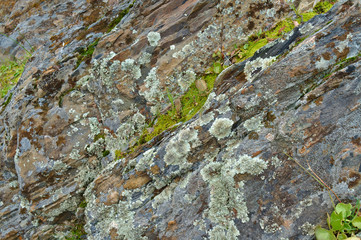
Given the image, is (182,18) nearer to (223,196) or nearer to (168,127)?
(168,127)

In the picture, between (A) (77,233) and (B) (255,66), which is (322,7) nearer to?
(B) (255,66)

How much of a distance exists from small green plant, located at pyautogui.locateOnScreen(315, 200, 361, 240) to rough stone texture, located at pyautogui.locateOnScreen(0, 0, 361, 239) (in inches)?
6.3

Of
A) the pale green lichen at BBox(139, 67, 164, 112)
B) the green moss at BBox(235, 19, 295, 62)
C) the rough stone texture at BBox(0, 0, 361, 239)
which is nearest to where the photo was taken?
the rough stone texture at BBox(0, 0, 361, 239)

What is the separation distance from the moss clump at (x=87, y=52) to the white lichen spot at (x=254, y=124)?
3.68 m

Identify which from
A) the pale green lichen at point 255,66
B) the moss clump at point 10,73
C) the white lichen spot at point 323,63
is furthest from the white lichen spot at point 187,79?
the moss clump at point 10,73

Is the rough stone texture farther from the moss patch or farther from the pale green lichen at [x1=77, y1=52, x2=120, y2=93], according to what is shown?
the moss patch

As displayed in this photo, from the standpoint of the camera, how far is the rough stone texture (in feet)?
9.98

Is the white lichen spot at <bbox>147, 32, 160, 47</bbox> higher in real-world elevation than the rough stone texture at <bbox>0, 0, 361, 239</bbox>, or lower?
higher

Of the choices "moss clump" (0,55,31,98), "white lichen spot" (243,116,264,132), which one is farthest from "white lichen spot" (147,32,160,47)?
"moss clump" (0,55,31,98)

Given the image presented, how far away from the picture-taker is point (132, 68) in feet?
16.1

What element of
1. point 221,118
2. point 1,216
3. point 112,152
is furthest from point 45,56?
point 221,118

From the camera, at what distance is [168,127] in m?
4.39

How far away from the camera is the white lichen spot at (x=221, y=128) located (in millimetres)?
3646

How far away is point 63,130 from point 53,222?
1825mm
